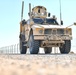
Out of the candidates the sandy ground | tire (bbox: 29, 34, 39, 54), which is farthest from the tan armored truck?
the sandy ground

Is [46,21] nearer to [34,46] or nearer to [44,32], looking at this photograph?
[44,32]

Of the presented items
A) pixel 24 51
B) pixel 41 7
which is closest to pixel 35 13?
pixel 41 7

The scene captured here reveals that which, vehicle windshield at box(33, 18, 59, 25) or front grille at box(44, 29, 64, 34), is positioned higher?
vehicle windshield at box(33, 18, 59, 25)

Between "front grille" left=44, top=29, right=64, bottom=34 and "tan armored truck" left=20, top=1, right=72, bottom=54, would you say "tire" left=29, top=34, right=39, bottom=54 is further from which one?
"front grille" left=44, top=29, right=64, bottom=34

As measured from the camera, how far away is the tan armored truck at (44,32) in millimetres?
18578

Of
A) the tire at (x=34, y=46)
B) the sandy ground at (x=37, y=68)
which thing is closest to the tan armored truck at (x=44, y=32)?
the tire at (x=34, y=46)

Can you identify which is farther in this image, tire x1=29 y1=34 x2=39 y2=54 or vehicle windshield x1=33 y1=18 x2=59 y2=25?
vehicle windshield x1=33 y1=18 x2=59 y2=25

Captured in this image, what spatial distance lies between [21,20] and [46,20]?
306cm

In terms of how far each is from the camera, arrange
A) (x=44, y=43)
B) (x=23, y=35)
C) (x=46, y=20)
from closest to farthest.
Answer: (x=44, y=43) → (x=46, y=20) → (x=23, y=35)

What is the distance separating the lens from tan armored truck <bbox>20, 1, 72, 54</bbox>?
18.6m

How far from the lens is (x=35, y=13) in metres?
21.2

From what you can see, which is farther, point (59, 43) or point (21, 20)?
point (21, 20)

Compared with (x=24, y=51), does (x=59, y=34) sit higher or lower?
higher

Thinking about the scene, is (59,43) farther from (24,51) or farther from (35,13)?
(24,51)
